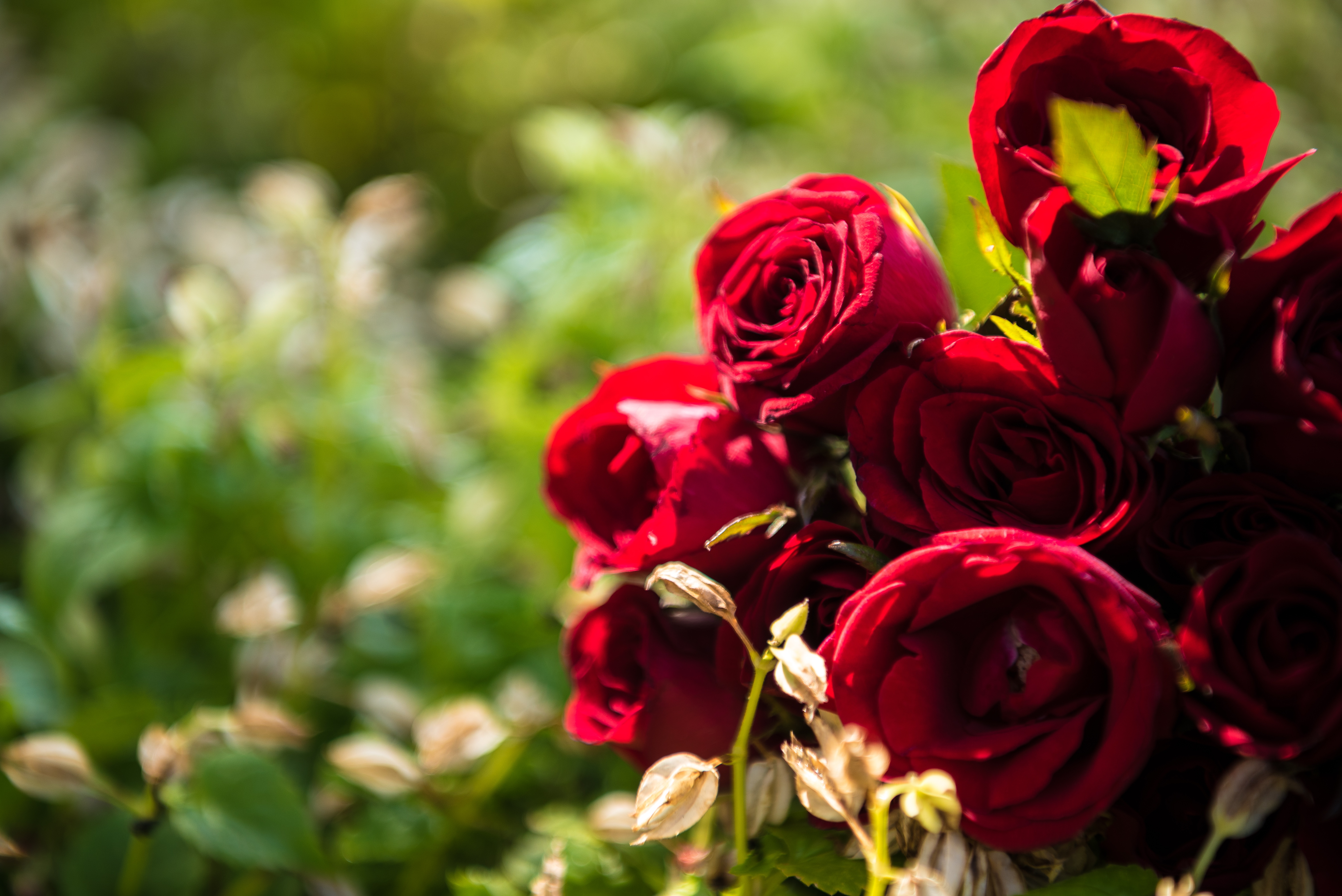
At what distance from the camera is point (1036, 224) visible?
0.31 m

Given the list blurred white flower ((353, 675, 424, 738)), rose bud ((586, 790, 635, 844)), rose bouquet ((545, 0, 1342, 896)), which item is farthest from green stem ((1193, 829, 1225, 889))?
blurred white flower ((353, 675, 424, 738))

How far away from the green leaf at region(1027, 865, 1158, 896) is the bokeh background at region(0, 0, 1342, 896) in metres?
0.21

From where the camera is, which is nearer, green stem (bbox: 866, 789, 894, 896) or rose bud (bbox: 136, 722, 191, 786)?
green stem (bbox: 866, 789, 894, 896)

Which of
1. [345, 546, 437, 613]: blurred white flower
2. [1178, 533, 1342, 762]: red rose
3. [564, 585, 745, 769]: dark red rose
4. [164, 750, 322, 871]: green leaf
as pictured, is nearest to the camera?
[1178, 533, 1342, 762]: red rose

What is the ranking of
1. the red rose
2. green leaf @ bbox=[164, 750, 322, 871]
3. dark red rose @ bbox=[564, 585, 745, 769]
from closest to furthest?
the red rose → dark red rose @ bbox=[564, 585, 745, 769] → green leaf @ bbox=[164, 750, 322, 871]

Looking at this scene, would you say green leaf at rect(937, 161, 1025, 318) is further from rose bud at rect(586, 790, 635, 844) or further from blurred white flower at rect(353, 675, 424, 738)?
blurred white flower at rect(353, 675, 424, 738)

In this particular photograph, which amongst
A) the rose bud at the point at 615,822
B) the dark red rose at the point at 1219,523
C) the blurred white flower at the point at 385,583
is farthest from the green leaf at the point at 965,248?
the blurred white flower at the point at 385,583

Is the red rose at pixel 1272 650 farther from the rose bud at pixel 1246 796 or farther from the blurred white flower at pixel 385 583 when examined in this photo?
the blurred white flower at pixel 385 583

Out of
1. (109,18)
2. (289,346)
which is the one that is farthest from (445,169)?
(289,346)

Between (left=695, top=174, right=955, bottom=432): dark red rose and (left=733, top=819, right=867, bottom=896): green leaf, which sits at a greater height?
(left=695, top=174, right=955, bottom=432): dark red rose

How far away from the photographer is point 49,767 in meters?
0.49

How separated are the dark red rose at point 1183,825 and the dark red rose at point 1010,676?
3 centimetres

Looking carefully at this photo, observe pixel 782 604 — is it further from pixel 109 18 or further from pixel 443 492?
pixel 109 18

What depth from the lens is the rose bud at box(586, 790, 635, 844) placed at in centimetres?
44
